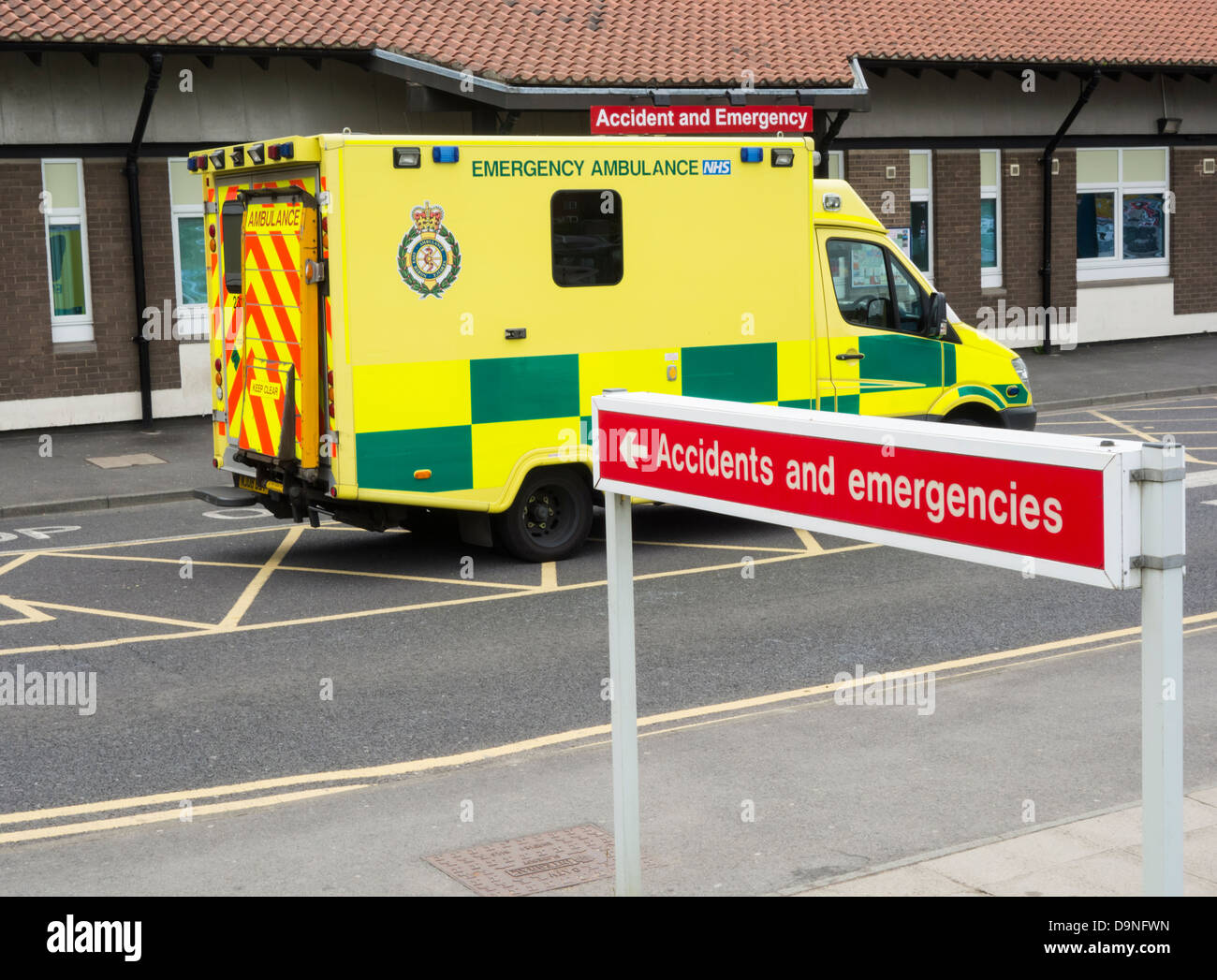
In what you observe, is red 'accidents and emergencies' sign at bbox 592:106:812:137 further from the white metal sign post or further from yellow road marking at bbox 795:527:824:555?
the white metal sign post

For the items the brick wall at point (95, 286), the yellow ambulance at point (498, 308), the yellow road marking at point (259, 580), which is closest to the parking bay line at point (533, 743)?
the yellow road marking at point (259, 580)

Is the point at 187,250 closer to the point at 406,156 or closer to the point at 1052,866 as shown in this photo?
the point at 406,156

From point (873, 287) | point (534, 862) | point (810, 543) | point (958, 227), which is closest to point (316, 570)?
point (810, 543)

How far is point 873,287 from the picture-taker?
40.8ft

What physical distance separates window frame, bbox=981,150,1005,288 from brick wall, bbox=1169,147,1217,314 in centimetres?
397

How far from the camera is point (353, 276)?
10055mm

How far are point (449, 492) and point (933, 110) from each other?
53.6ft

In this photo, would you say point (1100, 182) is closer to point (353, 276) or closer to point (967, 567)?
point (967, 567)

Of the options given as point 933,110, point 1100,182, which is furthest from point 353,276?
point 1100,182

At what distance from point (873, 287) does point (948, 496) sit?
907 cm

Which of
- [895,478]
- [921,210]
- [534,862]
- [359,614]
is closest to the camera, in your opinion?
[895,478]

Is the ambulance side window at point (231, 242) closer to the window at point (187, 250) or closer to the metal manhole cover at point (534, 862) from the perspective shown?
the metal manhole cover at point (534, 862)

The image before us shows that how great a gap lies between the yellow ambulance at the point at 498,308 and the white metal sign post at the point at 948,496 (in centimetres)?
571

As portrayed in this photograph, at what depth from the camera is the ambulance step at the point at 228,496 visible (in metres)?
11.1
